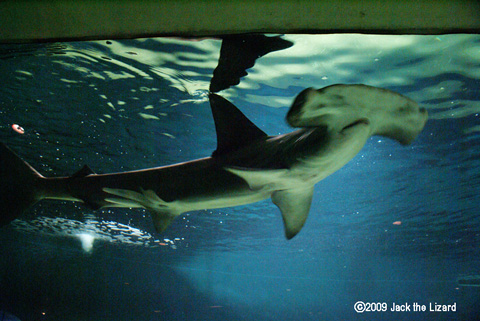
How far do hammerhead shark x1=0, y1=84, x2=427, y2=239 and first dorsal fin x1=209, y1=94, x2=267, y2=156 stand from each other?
0.04 feet

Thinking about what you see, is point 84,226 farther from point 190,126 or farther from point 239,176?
point 239,176

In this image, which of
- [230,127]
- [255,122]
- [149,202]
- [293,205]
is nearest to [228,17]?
[230,127]

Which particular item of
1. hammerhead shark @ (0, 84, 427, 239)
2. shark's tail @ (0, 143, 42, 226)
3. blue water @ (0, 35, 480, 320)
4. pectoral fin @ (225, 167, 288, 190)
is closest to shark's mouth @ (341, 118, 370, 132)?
hammerhead shark @ (0, 84, 427, 239)

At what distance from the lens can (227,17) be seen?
2641 millimetres

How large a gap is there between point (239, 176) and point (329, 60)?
→ 3.76 m

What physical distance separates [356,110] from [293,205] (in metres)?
1.58

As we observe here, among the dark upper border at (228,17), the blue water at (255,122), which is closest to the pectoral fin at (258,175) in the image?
the dark upper border at (228,17)

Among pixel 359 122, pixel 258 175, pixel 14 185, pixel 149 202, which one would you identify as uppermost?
pixel 359 122

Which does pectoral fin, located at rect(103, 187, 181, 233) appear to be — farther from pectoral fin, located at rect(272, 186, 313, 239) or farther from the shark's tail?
pectoral fin, located at rect(272, 186, 313, 239)

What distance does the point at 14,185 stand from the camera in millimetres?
3770

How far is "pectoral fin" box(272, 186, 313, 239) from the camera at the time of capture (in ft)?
11.1

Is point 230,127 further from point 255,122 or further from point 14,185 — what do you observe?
point 255,122

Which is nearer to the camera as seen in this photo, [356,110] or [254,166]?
[356,110]

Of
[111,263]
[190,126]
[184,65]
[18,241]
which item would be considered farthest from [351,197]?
[111,263]
